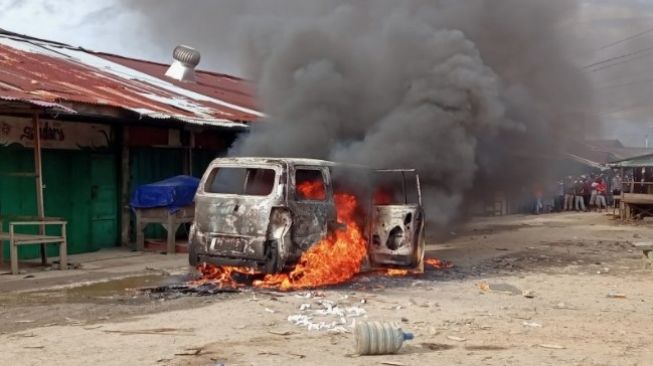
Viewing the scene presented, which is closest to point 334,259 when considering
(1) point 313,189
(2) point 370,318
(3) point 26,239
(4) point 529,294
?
(1) point 313,189

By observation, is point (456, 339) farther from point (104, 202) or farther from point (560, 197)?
point (560, 197)

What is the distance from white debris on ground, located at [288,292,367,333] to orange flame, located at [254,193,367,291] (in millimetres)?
786

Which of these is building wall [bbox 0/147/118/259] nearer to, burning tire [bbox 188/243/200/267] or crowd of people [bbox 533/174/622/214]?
burning tire [bbox 188/243/200/267]

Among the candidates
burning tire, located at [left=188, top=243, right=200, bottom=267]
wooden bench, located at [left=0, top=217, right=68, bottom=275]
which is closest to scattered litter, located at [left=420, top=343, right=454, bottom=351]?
burning tire, located at [left=188, top=243, right=200, bottom=267]

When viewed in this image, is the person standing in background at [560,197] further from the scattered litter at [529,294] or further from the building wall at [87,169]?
the scattered litter at [529,294]

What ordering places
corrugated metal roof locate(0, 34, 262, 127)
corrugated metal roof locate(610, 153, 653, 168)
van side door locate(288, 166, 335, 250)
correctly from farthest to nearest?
1. corrugated metal roof locate(610, 153, 653, 168)
2. corrugated metal roof locate(0, 34, 262, 127)
3. van side door locate(288, 166, 335, 250)

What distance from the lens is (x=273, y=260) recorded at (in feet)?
28.3

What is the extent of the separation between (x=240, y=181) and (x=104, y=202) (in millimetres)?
5656

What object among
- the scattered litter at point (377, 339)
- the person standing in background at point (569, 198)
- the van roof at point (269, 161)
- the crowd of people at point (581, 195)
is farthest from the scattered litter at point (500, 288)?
the person standing in background at point (569, 198)

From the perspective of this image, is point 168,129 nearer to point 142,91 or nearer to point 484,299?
point 142,91

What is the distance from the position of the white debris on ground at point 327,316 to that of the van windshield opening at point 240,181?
6.40 ft

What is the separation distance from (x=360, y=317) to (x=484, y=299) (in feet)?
6.91

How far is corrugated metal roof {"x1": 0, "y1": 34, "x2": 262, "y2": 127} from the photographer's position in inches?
479

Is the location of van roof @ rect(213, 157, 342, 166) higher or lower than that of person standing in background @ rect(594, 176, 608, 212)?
higher
